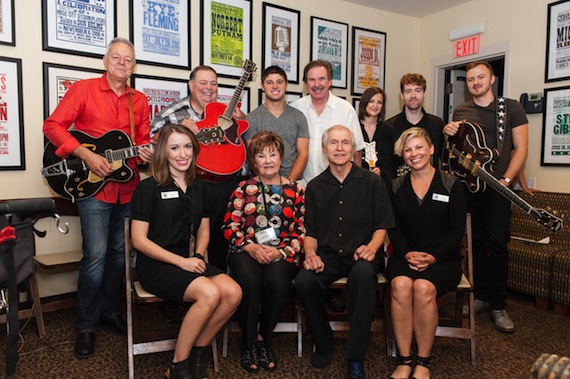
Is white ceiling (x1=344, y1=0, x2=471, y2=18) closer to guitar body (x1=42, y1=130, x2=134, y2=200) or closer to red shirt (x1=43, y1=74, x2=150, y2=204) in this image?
red shirt (x1=43, y1=74, x2=150, y2=204)

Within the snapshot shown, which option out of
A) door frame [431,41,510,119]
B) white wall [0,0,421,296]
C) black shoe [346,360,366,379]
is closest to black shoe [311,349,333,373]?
black shoe [346,360,366,379]

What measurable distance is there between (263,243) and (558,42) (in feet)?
10.4

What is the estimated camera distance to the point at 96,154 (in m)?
2.50

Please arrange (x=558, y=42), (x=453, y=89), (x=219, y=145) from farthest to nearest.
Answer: (x=453, y=89) < (x=558, y=42) < (x=219, y=145)

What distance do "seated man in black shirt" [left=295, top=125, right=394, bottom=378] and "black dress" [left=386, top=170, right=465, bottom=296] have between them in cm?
10

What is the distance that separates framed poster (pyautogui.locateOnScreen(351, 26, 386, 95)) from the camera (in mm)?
4715

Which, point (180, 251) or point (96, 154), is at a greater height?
point (96, 154)

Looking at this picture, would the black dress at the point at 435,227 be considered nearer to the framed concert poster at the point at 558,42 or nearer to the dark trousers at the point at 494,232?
the dark trousers at the point at 494,232

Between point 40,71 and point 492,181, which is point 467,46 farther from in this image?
point 40,71

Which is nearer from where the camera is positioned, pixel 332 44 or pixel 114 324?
pixel 114 324

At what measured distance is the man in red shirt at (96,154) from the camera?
2475 mm

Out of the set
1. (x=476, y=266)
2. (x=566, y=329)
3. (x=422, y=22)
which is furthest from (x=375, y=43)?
(x=566, y=329)

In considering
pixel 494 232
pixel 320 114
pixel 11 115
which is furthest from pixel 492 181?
pixel 11 115

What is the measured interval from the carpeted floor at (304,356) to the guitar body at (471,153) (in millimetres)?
987
